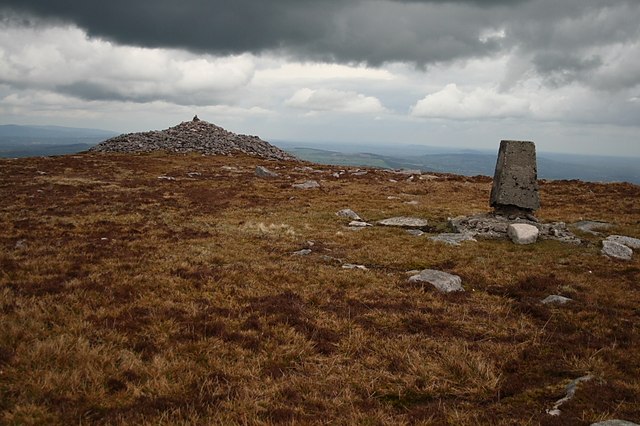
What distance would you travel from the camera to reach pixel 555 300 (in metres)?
13.5

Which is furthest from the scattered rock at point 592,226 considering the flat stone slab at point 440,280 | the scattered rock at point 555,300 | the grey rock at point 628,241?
the flat stone slab at point 440,280

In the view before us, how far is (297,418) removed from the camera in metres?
7.02

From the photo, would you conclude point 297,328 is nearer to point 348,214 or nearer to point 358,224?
point 358,224

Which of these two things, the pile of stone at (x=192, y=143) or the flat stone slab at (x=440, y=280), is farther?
the pile of stone at (x=192, y=143)

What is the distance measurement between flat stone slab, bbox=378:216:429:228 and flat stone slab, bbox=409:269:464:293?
34.2 ft

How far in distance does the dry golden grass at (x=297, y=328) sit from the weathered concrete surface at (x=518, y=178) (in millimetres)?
4197

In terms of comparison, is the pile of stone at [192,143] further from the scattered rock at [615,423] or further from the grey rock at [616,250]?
the scattered rock at [615,423]

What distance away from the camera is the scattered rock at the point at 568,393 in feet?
23.6

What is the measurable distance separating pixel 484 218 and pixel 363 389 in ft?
62.8

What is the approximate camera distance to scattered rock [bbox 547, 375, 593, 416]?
721 cm

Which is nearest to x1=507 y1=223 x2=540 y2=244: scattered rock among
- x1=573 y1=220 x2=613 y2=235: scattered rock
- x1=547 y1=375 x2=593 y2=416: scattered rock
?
x1=573 y1=220 x2=613 y2=235: scattered rock

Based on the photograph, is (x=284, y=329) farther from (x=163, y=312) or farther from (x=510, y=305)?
(x=510, y=305)

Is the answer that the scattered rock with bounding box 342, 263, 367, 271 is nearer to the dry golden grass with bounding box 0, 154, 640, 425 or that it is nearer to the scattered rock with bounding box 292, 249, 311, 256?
the dry golden grass with bounding box 0, 154, 640, 425

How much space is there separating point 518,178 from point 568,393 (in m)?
19.1
